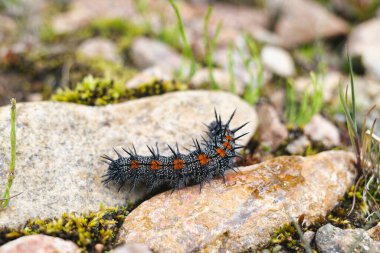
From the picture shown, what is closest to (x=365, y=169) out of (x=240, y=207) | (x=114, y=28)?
(x=240, y=207)

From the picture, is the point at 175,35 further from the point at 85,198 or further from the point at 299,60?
the point at 85,198

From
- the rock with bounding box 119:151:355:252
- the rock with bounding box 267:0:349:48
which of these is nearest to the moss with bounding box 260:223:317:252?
the rock with bounding box 119:151:355:252

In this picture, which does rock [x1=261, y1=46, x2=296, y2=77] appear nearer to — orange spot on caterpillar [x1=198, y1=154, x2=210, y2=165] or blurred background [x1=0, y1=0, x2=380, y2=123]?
blurred background [x1=0, y1=0, x2=380, y2=123]

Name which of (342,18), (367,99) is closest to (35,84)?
(367,99)

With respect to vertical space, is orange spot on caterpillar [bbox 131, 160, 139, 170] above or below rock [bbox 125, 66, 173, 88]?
below

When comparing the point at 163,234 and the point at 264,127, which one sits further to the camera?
the point at 264,127
